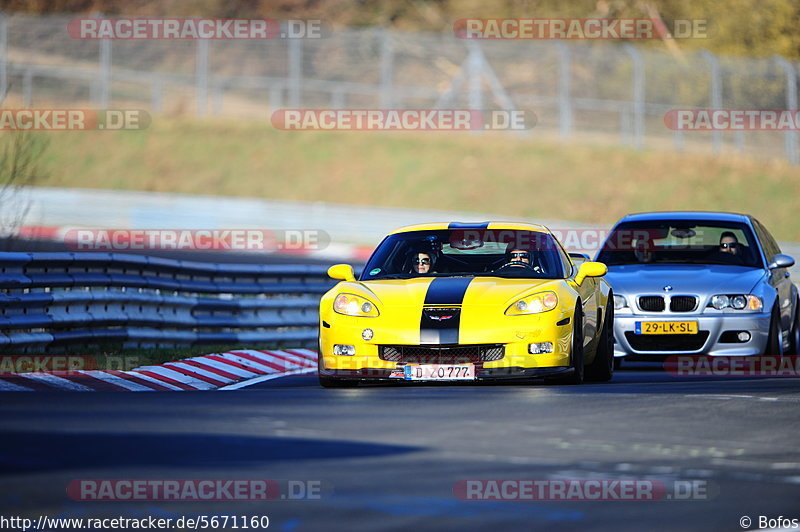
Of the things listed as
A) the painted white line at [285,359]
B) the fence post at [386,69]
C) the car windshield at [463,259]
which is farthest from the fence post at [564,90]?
the car windshield at [463,259]

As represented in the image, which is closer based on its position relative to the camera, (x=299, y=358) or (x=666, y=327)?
(x=666, y=327)

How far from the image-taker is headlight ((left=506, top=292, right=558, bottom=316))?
448 inches

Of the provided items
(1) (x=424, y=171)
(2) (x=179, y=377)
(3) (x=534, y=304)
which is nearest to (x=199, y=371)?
(2) (x=179, y=377)

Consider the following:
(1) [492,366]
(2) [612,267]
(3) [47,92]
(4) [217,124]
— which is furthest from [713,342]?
(3) [47,92]

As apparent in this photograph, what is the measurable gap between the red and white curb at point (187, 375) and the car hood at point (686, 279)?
3044 mm

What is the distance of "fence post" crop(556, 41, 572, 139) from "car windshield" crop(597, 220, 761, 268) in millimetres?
22586

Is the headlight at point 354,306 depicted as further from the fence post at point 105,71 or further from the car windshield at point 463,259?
the fence post at point 105,71

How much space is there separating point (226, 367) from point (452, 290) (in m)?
3.04

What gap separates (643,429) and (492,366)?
2616mm

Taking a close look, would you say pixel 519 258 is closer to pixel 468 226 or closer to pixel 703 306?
pixel 468 226

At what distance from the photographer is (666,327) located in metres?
14.1

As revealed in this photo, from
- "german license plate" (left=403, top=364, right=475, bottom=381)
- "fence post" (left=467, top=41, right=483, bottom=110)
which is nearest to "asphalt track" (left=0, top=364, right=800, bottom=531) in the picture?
"german license plate" (left=403, top=364, right=475, bottom=381)

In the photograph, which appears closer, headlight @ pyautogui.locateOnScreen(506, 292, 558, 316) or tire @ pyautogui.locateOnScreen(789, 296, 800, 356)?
headlight @ pyautogui.locateOnScreen(506, 292, 558, 316)

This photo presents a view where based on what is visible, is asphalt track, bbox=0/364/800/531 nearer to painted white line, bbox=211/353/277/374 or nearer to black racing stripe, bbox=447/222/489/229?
black racing stripe, bbox=447/222/489/229
